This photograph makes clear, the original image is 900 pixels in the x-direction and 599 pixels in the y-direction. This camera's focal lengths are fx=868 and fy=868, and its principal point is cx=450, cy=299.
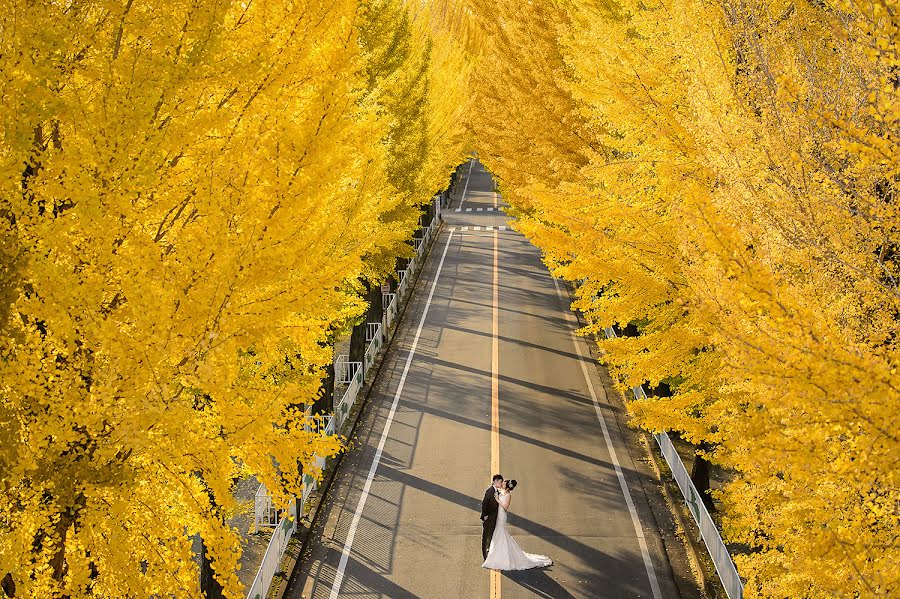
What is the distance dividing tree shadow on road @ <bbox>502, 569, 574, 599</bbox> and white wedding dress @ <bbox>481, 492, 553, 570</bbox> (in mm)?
107

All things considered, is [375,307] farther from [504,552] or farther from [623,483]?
[504,552]

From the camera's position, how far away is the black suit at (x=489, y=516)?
13055 millimetres

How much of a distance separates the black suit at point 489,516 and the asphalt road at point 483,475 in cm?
37

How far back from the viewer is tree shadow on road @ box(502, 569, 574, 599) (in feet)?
40.9

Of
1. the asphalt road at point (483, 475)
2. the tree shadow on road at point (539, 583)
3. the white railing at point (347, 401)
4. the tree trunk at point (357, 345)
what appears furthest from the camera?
the tree trunk at point (357, 345)

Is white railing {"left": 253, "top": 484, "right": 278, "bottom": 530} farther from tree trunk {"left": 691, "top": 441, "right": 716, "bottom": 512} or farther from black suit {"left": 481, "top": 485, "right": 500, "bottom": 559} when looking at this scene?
tree trunk {"left": 691, "top": 441, "right": 716, "bottom": 512}

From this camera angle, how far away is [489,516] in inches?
516

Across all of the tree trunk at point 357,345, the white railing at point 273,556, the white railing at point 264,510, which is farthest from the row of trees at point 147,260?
the tree trunk at point 357,345

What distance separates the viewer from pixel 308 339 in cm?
773

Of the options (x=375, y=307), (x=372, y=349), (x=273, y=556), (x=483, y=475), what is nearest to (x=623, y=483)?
(x=483, y=475)

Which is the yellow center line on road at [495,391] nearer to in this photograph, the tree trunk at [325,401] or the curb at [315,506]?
the curb at [315,506]

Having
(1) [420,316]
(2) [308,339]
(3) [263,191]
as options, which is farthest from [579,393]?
(3) [263,191]

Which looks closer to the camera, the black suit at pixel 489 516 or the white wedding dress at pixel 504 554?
the white wedding dress at pixel 504 554

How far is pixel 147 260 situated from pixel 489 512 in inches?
334
